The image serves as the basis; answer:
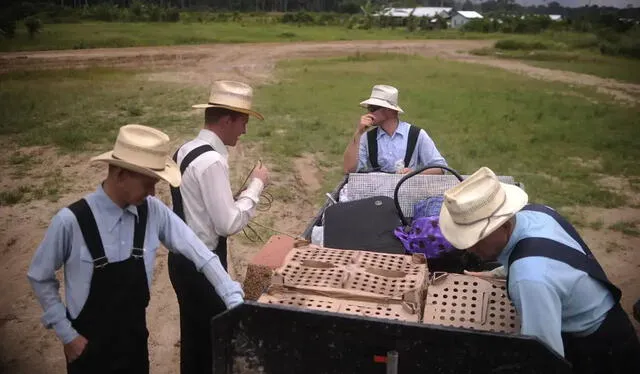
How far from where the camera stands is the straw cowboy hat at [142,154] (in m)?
2.88

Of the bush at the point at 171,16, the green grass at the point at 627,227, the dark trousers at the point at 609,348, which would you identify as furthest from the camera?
the bush at the point at 171,16

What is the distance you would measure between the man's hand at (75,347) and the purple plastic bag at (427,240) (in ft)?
6.64

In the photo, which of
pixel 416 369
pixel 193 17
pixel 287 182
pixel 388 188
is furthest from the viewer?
pixel 193 17

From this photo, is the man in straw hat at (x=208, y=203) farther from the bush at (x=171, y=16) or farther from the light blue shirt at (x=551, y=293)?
the bush at (x=171, y=16)

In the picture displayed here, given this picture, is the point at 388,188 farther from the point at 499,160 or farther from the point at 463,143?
the point at 463,143

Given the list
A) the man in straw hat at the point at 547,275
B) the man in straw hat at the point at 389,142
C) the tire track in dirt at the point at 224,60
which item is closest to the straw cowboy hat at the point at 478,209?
the man in straw hat at the point at 547,275

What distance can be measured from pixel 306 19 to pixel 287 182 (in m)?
57.1

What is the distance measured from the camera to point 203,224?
3.62m

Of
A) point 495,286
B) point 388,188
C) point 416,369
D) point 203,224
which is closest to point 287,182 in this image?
point 388,188

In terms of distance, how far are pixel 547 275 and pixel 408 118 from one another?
44.2 feet

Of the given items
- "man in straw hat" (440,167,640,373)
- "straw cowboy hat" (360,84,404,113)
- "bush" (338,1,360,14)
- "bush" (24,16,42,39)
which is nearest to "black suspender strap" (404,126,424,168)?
"straw cowboy hat" (360,84,404,113)

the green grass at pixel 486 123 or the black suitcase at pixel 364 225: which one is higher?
the black suitcase at pixel 364 225

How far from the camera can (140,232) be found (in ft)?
9.89

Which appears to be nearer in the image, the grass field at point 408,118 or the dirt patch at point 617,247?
the dirt patch at point 617,247
